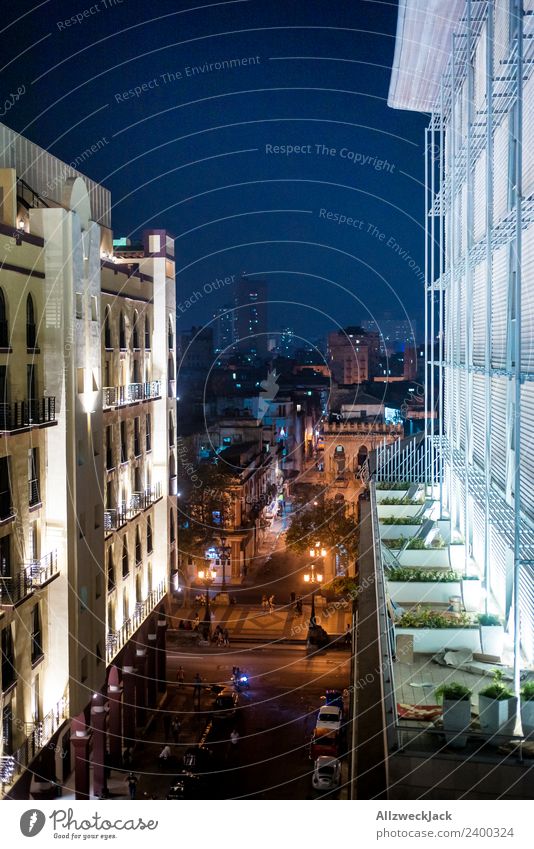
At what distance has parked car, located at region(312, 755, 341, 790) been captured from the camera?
34.6 ft

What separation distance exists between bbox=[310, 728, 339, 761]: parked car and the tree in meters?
9.24

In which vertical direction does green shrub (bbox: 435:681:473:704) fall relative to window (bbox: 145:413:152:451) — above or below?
below

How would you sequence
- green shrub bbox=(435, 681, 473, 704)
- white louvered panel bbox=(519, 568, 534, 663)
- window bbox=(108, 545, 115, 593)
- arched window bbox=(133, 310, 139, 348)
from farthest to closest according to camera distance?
1. arched window bbox=(133, 310, 139, 348)
2. window bbox=(108, 545, 115, 593)
3. white louvered panel bbox=(519, 568, 534, 663)
4. green shrub bbox=(435, 681, 473, 704)

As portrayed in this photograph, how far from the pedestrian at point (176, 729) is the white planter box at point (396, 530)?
498 centimetres

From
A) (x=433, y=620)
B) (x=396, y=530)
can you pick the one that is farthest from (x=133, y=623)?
(x=433, y=620)

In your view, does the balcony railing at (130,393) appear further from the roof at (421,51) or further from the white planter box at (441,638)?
the white planter box at (441,638)

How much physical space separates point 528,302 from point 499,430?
1.70 metres

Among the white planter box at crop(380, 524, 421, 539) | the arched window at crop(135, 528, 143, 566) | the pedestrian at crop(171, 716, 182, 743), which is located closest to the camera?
the white planter box at crop(380, 524, 421, 539)

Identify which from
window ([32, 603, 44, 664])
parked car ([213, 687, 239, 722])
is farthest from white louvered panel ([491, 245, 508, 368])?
parked car ([213, 687, 239, 722])

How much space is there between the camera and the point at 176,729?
43.1 ft

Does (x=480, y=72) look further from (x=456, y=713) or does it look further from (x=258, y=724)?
(x=258, y=724)

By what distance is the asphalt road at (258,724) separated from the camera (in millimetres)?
11039

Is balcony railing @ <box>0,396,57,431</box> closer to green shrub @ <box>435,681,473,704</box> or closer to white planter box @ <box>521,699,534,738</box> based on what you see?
green shrub @ <box>435,681,473,704</box>
